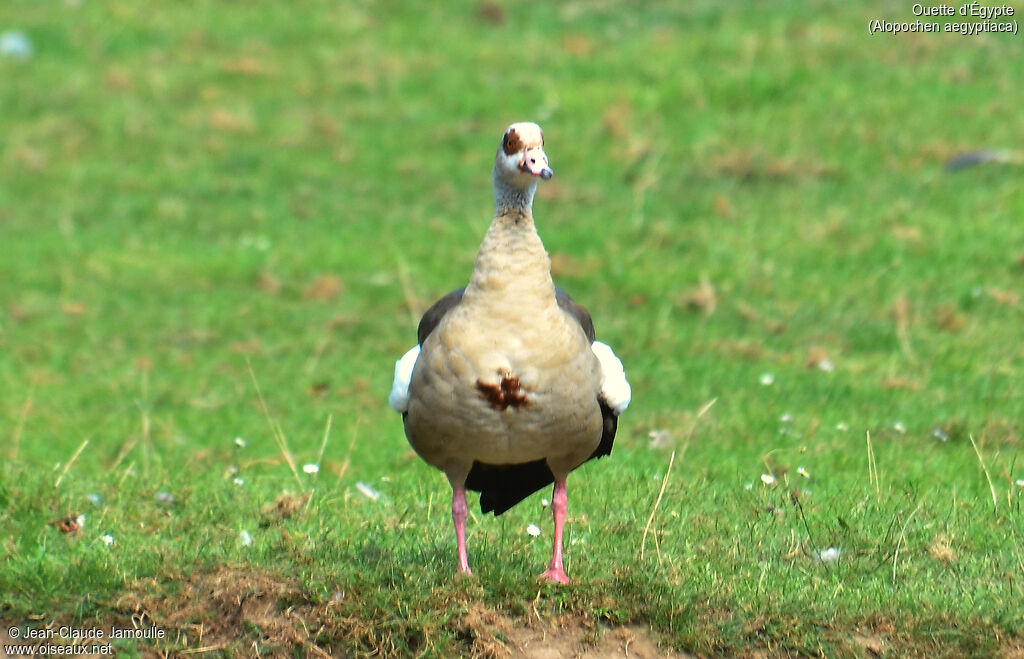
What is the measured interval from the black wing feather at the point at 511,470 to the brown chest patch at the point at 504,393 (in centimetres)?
55

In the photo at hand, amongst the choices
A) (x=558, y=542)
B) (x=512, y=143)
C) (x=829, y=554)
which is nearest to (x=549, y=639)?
(x=558, y=542)

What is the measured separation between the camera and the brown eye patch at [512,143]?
5602 mm

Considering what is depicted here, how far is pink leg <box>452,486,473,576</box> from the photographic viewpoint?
5699 mm

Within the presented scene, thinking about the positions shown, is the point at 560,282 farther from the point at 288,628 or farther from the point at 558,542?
the point at 288,628

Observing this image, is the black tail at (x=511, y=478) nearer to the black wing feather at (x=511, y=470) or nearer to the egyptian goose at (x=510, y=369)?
the black wing feather at (x=511, y=470)

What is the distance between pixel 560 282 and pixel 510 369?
22.0 ft

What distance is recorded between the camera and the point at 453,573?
566 cm

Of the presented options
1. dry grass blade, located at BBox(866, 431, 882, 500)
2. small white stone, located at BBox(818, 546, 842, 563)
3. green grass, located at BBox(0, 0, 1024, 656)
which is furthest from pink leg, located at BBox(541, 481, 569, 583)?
dry grass blade, located at BBox(866, 431, 882, 500)

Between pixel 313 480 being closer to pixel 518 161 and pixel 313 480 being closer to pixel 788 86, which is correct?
pixel 518 161

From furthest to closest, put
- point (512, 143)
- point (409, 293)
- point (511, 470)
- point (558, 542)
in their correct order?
point (409, 293)
point (511, 470)
point (558, 542)
point (512, 143)

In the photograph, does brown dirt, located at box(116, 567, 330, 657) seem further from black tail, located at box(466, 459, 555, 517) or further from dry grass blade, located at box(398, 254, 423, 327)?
dry grass blade, located at box(398, 254, 423, 327)

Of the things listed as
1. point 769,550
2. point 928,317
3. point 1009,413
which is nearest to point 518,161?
point 769,550

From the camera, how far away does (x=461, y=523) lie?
585cm

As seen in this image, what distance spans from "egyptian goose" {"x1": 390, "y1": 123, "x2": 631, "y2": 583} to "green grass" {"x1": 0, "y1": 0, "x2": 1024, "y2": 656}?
498 millimetres
